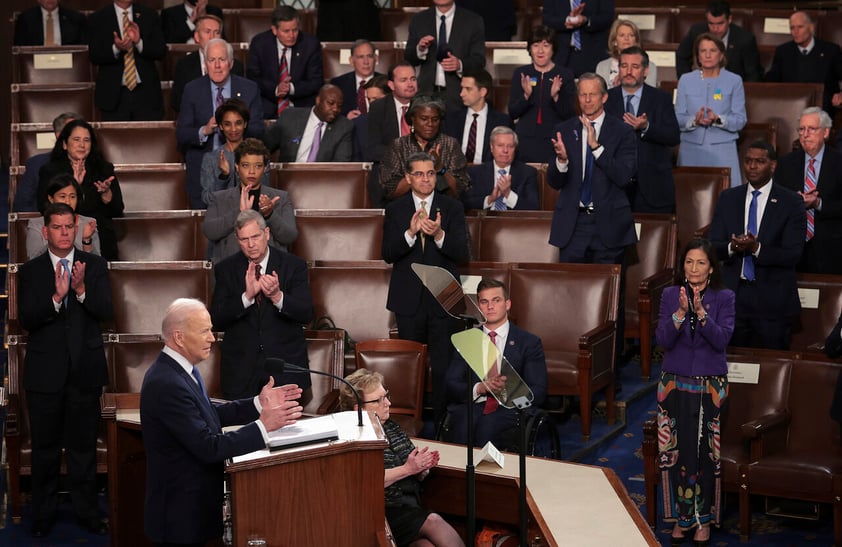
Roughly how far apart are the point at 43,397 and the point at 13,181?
2.10 m

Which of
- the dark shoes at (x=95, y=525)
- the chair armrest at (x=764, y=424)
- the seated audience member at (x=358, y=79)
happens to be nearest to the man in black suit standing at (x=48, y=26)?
the seated audience member at (x=358, y=79)

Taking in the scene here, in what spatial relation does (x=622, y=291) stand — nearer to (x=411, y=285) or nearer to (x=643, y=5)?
(x=411, y=285)

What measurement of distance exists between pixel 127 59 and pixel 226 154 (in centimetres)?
189

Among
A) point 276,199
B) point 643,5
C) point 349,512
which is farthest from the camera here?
point 643,5

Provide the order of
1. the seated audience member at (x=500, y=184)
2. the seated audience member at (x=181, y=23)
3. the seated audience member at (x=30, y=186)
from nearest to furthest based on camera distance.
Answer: the seated audience member at (x=30, y=186)
the seated audience member at (x=500, y=184)
the seated audience member at (x=181, y=23)

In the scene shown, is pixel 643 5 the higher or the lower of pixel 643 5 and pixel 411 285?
the higher

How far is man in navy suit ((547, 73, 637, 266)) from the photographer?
5.76 m

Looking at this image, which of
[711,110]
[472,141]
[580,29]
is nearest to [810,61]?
[711,110]

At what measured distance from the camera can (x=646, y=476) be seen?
15.7ft

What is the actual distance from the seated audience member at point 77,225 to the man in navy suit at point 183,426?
202cm

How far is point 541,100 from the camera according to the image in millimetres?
6910

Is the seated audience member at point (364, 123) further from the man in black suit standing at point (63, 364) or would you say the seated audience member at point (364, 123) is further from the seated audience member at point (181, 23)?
the man in black suit standing at point (63, 364)

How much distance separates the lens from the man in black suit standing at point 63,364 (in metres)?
4.79

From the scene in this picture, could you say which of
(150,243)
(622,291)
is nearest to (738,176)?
(622,291)
